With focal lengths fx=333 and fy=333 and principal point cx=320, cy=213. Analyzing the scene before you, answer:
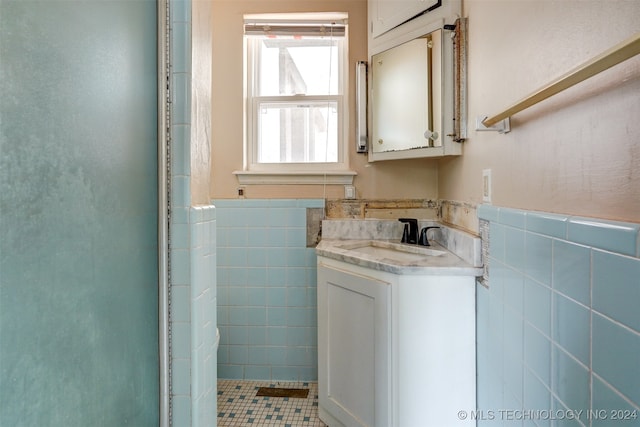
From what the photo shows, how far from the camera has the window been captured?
213 centimetres

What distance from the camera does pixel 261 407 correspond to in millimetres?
1831

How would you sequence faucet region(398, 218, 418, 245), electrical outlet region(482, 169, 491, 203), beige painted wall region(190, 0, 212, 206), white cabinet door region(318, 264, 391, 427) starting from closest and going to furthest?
beige painted wall region(190, 0, 212, 206) < electrical outlet region(482, 169, 491, 203) < white cabinet door region(318, 264, 391, 427) < faucet region(398, 218, 418, 245)

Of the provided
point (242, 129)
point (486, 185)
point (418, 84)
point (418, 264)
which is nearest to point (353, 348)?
point (418, 264)

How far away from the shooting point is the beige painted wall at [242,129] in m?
2.04

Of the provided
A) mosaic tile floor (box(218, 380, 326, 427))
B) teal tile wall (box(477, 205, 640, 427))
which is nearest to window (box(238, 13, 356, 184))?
teal tile wall (box(477, 205, 640, 427))

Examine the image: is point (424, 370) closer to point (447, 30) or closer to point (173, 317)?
point (173, 317)

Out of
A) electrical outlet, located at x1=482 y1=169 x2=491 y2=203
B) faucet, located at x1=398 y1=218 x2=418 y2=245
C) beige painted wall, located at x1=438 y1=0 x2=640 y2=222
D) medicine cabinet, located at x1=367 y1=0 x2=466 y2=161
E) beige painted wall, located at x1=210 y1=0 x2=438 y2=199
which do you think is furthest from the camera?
beige painted wall, located at x1=210 y1=0 x2=438 y2=199

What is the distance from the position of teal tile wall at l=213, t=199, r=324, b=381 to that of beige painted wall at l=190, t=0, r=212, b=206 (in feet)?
3.28

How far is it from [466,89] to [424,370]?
47.3 inches

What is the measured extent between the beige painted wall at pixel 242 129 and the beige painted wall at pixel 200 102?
40.4 inches

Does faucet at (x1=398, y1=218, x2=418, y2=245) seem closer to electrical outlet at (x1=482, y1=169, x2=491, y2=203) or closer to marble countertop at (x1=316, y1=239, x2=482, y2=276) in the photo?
marble countertop at (x1=316, y1=239, x2=482, y2=276)

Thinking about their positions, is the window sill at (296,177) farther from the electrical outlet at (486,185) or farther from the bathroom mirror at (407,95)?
the electrical outlet at (486,185)

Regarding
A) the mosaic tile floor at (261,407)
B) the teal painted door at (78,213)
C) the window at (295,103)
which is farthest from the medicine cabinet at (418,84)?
the mosaic tile floor at (261,407)

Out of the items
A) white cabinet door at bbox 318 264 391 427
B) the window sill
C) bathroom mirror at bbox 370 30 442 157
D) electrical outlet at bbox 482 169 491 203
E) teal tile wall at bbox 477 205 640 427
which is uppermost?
bathroom mirror at bbox 370 30 442 157
